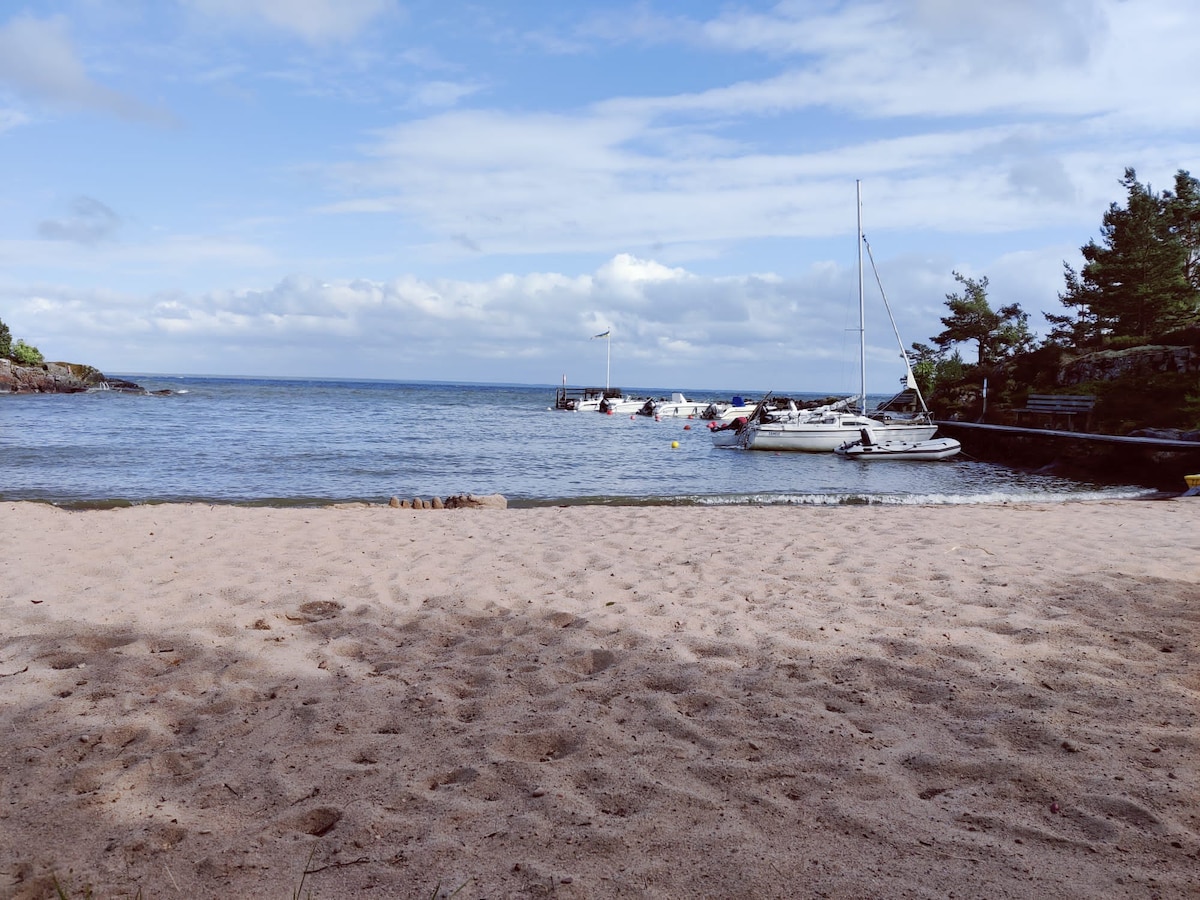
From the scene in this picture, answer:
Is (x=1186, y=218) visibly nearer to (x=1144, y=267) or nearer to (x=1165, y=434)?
(x=1144, y=267)

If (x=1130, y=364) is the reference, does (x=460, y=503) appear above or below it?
below

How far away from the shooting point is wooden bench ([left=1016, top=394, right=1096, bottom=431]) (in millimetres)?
26281

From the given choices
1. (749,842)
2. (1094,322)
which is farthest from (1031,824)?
(1094,322)

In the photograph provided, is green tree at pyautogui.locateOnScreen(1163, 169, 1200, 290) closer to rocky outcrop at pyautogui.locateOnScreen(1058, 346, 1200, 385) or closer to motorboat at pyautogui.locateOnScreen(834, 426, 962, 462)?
rocky outcrop at pyautogui.locateOnScreen(1058, 346, 1200, 385)

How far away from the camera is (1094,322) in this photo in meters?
36.5

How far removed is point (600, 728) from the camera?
3.71m

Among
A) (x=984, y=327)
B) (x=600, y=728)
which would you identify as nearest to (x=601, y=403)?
(x=984, y=327)

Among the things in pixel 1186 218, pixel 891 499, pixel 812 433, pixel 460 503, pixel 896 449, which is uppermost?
pixel 1186 218

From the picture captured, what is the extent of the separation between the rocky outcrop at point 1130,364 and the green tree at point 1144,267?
3215 millimetres

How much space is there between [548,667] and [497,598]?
1596 millimetres

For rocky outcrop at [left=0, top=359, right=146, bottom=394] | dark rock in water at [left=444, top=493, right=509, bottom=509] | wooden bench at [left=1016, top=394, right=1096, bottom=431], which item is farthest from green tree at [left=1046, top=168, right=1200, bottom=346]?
rocky outcrop at [left=0, top=359, right=146, bottom=394]

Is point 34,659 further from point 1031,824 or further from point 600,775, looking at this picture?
point 1031,824

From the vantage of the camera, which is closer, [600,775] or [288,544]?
[600,775]

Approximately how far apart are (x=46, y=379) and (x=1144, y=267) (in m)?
69.8
